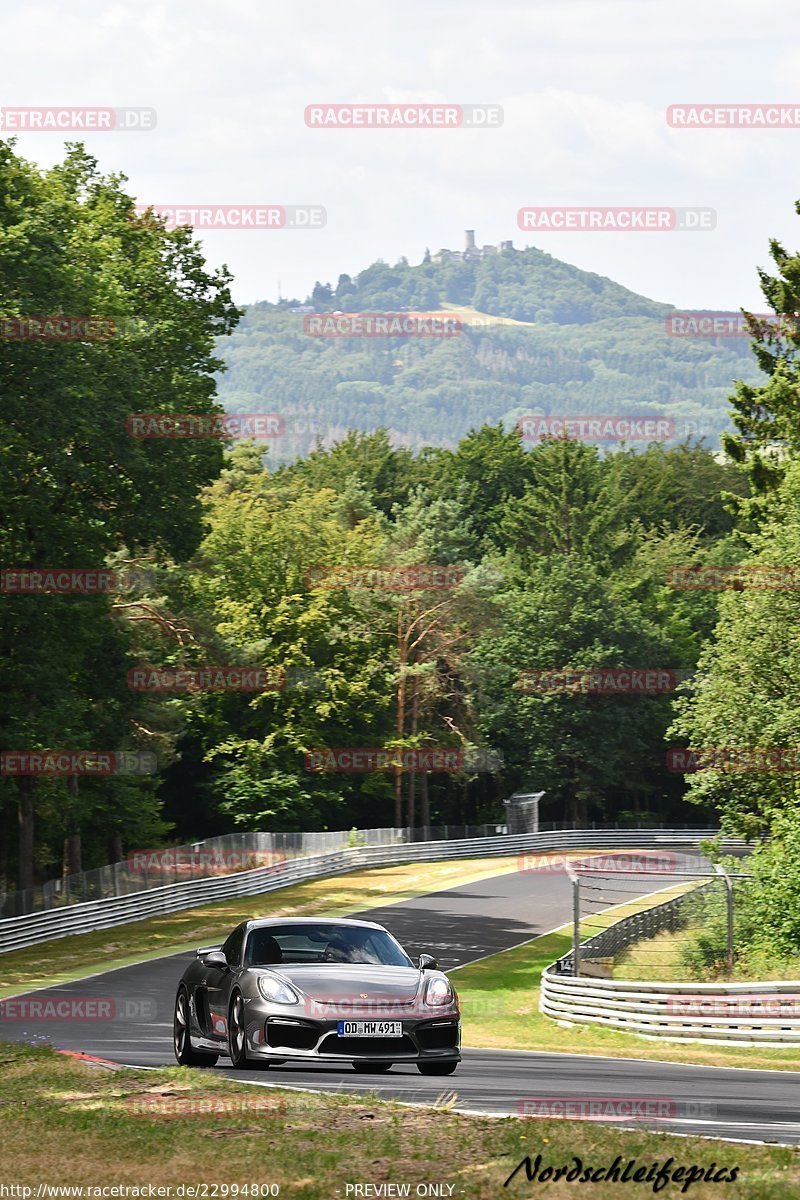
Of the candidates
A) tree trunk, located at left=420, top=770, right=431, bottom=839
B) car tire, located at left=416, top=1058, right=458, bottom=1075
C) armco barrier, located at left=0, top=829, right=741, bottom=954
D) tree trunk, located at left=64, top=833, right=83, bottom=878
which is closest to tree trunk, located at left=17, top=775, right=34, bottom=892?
armco barrier, located at left=0, top=829, right=741, bottom=954

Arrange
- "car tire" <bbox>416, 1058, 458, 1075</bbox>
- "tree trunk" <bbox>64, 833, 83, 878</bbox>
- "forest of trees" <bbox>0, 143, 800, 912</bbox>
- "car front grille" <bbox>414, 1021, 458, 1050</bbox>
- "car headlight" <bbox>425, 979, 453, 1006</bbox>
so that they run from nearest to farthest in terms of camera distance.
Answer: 1. "car front grille" <bbox>414, 1021, 458, 1050</bbox>
2. "car headlight" <bbox>425, 979, 453, 1006</bbox>
3. "car tire" <bbox>416, 1058, 458, 1075</bbox>
4. "forest of trees" <bbox>0, 143, 800, 912</bbox>
5. "tree trunk" <bbox>64, 833, 83, 878</bbox>

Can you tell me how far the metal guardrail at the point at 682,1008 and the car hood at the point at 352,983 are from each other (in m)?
10.4

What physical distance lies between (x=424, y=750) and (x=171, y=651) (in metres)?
25.1

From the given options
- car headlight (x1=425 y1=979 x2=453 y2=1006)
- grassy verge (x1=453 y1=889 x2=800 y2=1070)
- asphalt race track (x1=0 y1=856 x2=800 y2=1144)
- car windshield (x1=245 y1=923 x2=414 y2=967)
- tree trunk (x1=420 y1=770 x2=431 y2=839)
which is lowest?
tree trunk (x1=420 y1=770 x2=431 y2=839)

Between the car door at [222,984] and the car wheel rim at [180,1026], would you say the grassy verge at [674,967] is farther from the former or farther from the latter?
the car door at [222,984]

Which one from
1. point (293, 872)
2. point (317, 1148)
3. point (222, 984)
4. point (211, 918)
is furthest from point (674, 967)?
point (293, 872)

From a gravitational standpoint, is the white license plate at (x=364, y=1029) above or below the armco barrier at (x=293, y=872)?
above

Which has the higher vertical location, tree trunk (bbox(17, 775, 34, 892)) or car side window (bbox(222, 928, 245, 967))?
car side window (bbox(222, 928, 245, 967))

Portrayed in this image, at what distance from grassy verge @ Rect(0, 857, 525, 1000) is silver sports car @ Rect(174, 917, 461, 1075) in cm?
1873

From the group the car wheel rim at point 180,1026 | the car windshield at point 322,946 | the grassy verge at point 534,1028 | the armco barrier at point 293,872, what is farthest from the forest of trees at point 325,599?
the car windshield at point 322,946

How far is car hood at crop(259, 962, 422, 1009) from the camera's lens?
13.6 metres

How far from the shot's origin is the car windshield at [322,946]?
14.6 meters

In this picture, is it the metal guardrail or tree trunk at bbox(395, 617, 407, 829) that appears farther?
tree trunk at bbox(395, 617, 407, 829)

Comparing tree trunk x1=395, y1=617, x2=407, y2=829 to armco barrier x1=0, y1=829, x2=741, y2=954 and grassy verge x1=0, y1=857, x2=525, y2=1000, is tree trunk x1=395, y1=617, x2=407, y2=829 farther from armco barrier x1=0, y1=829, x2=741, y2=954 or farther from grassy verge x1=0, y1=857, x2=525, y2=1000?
grassy verge x1=0, y1=857, x2=525, y2=1000
